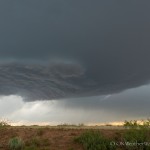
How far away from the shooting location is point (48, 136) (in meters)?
36.7

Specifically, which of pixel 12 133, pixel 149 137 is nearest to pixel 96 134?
pixel 149 137

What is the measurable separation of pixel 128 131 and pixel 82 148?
3981mm

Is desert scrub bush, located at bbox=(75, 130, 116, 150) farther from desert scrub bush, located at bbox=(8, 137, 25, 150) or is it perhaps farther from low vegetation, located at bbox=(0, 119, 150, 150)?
desert scrub bush, located at bbox=(8, 137, 25, 150)

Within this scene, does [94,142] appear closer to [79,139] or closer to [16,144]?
[79,139]

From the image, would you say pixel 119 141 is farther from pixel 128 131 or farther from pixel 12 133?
pixel 12 133

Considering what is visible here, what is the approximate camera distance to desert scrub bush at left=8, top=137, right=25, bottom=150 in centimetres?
3484

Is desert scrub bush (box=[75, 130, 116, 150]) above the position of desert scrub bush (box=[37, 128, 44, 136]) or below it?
below

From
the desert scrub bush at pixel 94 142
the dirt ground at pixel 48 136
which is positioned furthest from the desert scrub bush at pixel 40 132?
the desert scrub bush at pixel 94 142

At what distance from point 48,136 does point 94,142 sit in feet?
13.9

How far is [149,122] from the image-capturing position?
1628 inches

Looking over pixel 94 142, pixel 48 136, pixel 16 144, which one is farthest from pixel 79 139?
pixel 16 144

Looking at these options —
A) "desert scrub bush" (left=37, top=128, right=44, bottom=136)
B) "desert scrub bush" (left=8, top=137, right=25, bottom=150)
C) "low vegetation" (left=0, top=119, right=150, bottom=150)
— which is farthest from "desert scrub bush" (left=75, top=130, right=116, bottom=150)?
"desert scrub bush" (left=8, top=137, right=25, bottom=150)

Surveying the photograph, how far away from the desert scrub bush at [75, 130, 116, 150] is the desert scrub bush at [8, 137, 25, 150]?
172 inches

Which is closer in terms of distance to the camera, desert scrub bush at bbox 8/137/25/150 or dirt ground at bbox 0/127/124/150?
desert scrub bush at bbox 8/137/25/150
